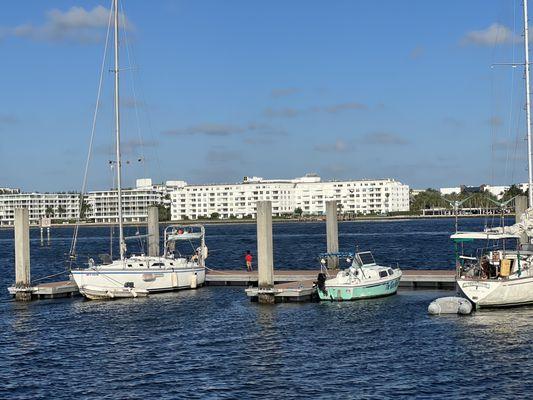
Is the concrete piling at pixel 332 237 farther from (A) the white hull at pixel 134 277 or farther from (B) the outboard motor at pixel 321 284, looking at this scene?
(B) the outboard motor at pixel 321 284

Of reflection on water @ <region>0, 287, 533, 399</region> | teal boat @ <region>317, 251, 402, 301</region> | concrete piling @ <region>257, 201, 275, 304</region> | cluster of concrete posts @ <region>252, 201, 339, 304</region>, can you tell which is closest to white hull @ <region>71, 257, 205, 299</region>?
reflection on water @ <region>0, 287, 533, 399</region>

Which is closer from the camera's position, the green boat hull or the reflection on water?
the reflection on water

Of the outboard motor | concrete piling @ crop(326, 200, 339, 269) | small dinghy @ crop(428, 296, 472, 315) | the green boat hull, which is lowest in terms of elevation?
small dinghy @ crop(428, 296, 472, 315)

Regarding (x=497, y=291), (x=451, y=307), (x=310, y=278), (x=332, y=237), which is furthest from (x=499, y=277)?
(x=332, y=237)

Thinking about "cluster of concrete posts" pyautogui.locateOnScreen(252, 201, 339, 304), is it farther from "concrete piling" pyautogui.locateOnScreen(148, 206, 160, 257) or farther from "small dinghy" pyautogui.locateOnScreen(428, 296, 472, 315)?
"concrete piling" pyautogui.locateOnScreen(148, 206, 160, 257)

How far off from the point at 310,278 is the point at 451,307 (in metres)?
14.5

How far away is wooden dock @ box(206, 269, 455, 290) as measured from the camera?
5300 centimetres

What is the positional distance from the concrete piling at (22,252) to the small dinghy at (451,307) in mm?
26677

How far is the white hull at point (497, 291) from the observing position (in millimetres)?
42969

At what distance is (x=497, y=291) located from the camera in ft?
141

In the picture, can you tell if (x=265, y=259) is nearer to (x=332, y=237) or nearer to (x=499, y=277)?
(x=332, y=237)

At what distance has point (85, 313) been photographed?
159 ft

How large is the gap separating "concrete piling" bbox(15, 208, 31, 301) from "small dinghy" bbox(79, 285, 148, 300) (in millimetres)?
3704

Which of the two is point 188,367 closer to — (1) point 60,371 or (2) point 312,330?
(1) point 60,371
